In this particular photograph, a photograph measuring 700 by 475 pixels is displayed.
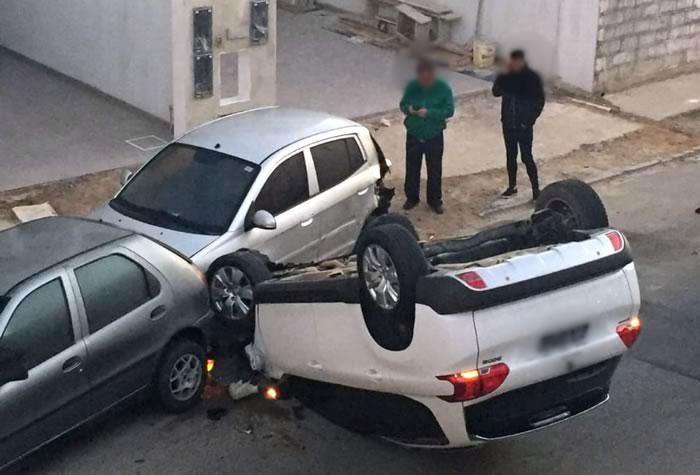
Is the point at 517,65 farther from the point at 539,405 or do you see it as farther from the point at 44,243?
the point at 539,405

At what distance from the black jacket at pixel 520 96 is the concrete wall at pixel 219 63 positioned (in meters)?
3.30

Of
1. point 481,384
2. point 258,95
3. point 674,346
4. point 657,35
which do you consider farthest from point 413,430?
point 657,35

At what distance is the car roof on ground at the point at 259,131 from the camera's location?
10.1m

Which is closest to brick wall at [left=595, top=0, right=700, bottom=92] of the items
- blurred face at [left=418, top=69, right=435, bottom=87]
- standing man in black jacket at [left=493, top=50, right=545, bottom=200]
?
standing man in black jacket at [left=493, top=50, right=545, bottom=200]

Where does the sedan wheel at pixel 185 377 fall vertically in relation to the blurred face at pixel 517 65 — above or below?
below

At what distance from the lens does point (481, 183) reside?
1395cm

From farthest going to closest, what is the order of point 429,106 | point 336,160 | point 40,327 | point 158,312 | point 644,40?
point 644,40 → point 429,106 → point 336,160 → point 158,312 → point 40,327

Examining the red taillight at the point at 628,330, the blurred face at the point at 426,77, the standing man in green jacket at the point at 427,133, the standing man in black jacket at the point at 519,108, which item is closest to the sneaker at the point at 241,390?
the red taillight at the point at 628,330

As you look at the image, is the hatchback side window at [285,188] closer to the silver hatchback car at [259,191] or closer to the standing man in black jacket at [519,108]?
the silver hatchback car at [259,191]

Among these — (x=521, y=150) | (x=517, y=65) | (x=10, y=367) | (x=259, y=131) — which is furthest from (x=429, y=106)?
(x=10, y=367)

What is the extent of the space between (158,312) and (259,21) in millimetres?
6975

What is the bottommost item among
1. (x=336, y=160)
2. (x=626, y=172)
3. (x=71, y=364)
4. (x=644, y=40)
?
(x=626, y=172)

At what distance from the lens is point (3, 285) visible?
24.8 feet

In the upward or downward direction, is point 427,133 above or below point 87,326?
below
